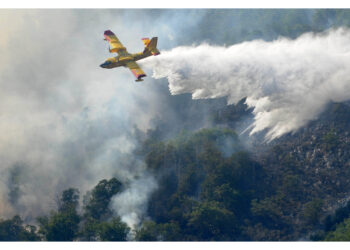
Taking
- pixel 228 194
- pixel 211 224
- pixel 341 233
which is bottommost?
pixel 341 233

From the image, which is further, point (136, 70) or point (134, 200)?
point (134, 200)

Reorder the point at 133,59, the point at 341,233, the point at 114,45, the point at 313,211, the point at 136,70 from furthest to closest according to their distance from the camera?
the point at 114,45
the point at 313,211
the point at 133,59
the point at 136,70
the point at 341,233

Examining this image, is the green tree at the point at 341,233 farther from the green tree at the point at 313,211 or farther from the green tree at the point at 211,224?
the green tree at the point at 211,224

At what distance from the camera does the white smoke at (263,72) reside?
284ft

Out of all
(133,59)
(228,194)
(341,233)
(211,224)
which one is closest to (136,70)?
(133,59)

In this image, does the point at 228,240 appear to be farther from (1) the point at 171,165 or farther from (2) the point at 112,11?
(2) the point at 112,11

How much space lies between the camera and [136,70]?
79938 millimetres

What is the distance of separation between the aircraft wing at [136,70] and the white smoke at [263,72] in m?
4.26

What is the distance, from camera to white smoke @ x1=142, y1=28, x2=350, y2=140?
8650cm

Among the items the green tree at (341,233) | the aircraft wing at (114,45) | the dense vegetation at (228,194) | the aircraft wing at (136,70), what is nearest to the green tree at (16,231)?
the dense vegetation at (228,194)

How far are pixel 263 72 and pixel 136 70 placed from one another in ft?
64.0

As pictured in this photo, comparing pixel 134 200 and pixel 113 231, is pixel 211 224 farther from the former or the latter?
pixel 113 231

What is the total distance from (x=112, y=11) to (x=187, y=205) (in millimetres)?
58445

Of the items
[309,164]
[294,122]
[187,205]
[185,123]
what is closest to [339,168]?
[309,164]
